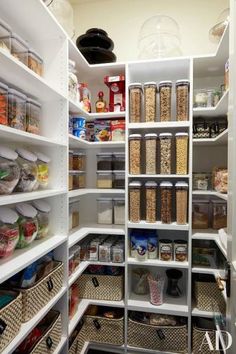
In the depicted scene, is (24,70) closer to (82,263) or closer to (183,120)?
(183,120)

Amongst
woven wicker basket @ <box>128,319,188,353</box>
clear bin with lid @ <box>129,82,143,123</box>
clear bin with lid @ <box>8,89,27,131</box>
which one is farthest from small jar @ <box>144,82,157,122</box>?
woven wicker basket @ <box>128,319,188,353</box>

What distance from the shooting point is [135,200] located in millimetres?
1922

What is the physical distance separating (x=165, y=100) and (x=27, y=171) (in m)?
1.13

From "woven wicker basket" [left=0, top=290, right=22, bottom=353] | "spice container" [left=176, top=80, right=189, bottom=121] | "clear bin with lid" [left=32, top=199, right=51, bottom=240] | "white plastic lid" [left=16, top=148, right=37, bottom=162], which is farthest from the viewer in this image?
"spice container" [left=176, top=80, right=189, bottom=121]

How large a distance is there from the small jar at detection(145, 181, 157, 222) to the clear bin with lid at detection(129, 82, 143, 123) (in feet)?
1.66

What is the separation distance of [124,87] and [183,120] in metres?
0.56

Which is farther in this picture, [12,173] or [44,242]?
[44,242]

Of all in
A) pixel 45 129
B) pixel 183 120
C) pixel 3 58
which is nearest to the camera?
pixel 3 58

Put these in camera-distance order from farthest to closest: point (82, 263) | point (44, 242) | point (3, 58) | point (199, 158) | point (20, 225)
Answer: point (199, 158) < point (82, 263) < point (44, 242) < point (20, 225) < point (3, 58)

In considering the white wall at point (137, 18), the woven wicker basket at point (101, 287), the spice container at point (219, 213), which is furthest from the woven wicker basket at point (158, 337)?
the white wall at point (137, 18)

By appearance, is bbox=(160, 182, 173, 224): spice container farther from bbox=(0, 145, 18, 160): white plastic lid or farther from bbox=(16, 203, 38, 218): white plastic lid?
bbox=(0, 145, 18, 160): white plastic lid

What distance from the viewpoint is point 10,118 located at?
3.87 feet

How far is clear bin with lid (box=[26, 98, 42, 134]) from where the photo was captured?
1.35 meters

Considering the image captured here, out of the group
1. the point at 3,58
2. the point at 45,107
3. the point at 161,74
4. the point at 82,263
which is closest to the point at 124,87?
the point at 161,74
